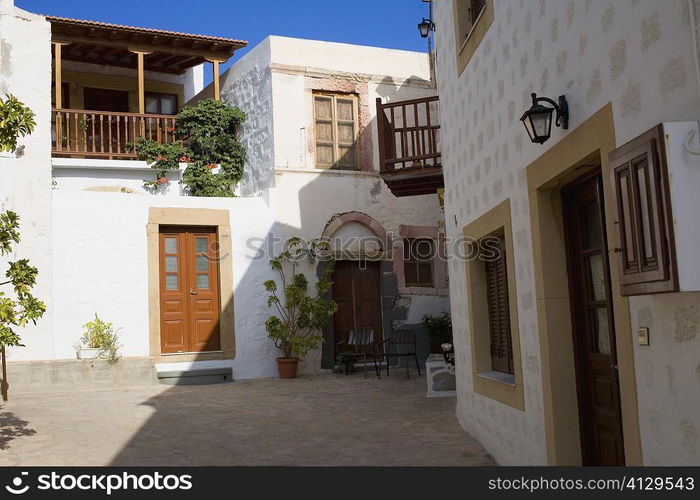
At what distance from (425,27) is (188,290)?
6160 millimetres

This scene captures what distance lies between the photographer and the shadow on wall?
20.7 ft

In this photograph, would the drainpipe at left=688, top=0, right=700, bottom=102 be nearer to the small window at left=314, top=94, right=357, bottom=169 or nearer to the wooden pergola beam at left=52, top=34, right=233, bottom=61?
the small window at left=314, top=94, right=357, bottom=169

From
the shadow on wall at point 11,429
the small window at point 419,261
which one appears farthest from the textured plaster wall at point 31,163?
the small window at point 419,261

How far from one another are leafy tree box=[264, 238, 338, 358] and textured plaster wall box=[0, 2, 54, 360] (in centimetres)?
336

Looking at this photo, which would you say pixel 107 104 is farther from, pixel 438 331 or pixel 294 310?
pixel 438 331

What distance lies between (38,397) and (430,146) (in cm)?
578

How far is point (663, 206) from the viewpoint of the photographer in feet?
8.36

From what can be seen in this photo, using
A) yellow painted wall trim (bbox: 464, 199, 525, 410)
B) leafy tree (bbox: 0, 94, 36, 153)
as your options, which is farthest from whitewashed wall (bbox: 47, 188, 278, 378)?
yellow painted wall trim (bbox: 464, 199, 525, 410)

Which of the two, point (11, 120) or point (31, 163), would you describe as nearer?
point (11, 120)

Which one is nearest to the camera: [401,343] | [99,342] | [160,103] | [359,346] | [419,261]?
[99,342]

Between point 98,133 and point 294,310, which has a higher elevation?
point 98,133

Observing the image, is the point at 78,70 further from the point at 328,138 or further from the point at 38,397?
the point at 38,397

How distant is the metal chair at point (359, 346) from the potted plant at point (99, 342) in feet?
11.5

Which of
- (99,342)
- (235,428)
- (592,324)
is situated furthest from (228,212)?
(592,324)
